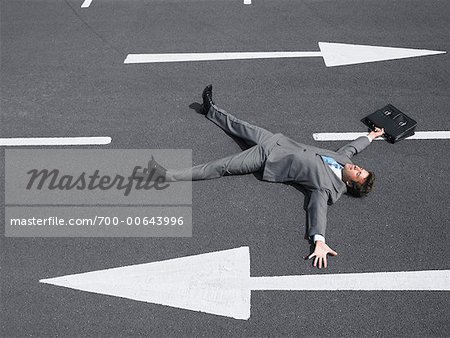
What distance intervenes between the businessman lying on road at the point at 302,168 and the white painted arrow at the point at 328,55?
7.26ft

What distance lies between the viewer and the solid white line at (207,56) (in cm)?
924

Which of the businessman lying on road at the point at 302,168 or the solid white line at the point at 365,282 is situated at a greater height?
the businessman lying on road at the point at 302,168

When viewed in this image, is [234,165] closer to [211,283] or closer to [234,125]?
[234,125]

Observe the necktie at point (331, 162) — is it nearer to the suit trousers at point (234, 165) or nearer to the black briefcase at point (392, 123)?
the suit trousers at point (234, 165)

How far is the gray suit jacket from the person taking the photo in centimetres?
660

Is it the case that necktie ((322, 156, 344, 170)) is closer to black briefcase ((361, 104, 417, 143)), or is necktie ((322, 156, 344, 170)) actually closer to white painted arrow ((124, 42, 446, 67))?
black briefcase ((361, 104, 417, 143))

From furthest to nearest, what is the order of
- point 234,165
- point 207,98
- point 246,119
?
point 246,119 < point 207,98 < point 234,165

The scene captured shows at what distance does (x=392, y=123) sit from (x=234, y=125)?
8.12 feet

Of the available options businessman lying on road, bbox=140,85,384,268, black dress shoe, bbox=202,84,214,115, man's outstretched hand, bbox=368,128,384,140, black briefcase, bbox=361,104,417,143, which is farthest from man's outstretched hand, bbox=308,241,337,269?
black dress shoe, bbox=202,84,214,115

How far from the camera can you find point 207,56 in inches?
366

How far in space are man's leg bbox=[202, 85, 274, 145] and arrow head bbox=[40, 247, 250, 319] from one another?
5.98ft

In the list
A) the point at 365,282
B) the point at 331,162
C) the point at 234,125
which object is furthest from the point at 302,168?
the point at 365,282

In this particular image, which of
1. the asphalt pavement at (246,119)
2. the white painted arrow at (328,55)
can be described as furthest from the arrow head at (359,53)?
the asphalt pavement at (246,119)

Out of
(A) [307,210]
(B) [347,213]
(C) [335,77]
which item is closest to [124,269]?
(A) [307,210]
